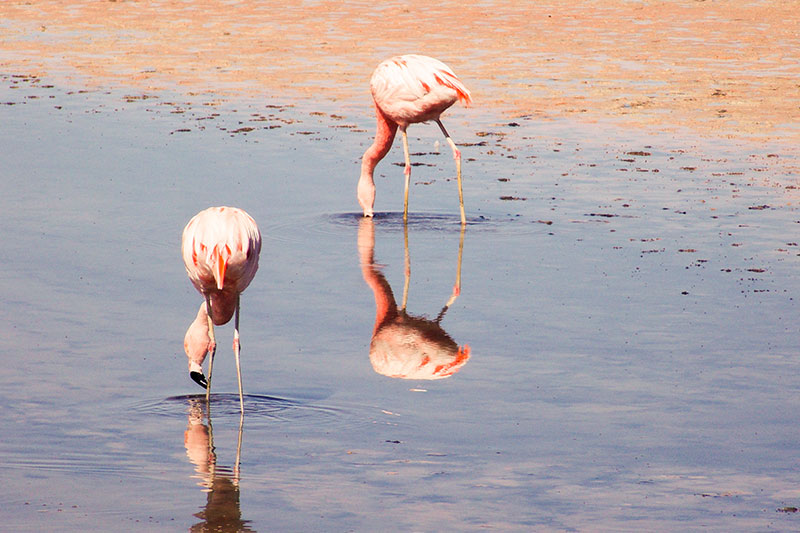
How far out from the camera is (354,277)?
32.3 ft

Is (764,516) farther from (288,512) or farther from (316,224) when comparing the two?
(316,224)

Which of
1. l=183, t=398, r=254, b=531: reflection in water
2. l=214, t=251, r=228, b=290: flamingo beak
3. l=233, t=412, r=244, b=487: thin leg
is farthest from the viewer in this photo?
l=214, t=251, r=228, b=290: flamingo beak

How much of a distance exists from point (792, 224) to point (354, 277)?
3.94 meters

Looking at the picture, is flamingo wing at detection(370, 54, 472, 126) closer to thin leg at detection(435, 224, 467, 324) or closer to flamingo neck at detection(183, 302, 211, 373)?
thin leg at detection(435, 224, 467, 324)

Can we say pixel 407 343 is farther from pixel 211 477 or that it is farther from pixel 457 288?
pixel 211 477

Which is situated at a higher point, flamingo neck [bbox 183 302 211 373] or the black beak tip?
flamingo neck [bbox 183 302 211 373]

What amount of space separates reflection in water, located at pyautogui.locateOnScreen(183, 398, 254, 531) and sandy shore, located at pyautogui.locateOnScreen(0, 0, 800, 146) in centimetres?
995

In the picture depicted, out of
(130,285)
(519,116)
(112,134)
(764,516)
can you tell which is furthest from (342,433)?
(519,116)

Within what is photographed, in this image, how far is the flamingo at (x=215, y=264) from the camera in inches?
272

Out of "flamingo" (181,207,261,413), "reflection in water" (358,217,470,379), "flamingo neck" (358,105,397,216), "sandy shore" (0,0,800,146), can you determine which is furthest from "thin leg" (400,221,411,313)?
"sandy shore" (0,0,800,146)

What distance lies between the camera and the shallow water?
5.82 meters

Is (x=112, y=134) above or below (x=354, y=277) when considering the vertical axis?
above

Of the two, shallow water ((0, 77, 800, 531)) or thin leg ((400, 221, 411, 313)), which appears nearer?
shallow water ((0, 77, 800, 531))

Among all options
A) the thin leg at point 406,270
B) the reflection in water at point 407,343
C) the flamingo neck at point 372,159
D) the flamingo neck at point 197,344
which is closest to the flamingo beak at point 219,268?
the flamingo neck at point 197,344
